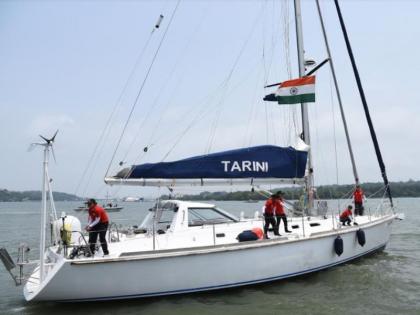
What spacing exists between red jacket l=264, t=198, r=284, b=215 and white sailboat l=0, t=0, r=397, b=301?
1.95ft

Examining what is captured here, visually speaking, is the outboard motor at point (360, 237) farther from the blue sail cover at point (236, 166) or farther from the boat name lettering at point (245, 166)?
the boat name lettering at point (245, 166)

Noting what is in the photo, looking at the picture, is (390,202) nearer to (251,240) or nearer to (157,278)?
(251,240)

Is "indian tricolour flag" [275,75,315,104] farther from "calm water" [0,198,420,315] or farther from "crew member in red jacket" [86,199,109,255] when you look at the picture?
"crew member in red jacket" [86,199,109,255]

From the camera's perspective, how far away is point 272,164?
1107 centimetres

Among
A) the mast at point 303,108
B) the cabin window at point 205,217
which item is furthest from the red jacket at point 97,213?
the mast at point 303,108

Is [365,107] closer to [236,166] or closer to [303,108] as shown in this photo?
[303,108]

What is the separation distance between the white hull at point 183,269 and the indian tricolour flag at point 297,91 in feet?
13.4

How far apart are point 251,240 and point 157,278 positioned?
7.45 ft

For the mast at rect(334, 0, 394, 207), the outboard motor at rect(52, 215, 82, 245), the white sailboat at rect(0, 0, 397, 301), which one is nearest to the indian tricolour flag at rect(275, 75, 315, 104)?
the white sailboat at rect(0, 0, 397, 301)

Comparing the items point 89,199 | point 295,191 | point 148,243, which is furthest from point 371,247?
point 89,199

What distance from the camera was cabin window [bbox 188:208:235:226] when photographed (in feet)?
32.4

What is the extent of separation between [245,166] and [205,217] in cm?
170

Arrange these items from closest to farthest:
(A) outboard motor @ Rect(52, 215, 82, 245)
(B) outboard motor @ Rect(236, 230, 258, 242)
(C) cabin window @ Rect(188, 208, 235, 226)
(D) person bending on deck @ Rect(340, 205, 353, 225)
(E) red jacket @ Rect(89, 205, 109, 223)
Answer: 1. (E) red jacket @ Rect(89, 205, 109, 223)
2. (A) outboard motor @ Rect(52, 215, 82, 245)
3. (B) outboard motor @ Rect(236, 230, 258, 242)
4. (C) cabin window @ Rect(188, 208, 235, 226)
5. (D) person bending on deck @ Rect(340, 205, 353, 225)

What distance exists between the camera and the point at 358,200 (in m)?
13.2
